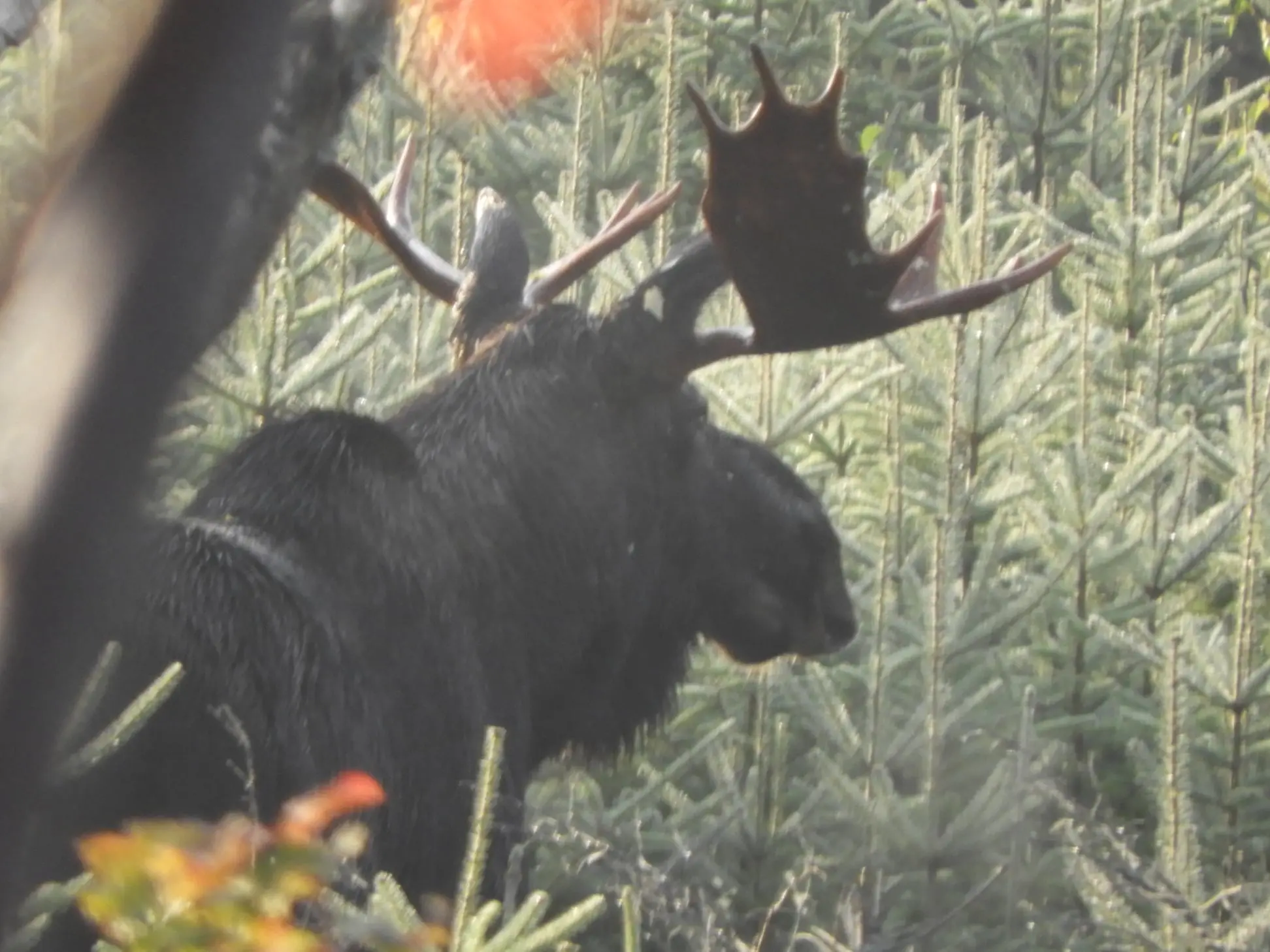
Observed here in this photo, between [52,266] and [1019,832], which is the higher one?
[1019,832]

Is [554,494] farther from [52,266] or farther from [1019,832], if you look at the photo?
[52,266]

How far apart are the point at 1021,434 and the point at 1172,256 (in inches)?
41.0

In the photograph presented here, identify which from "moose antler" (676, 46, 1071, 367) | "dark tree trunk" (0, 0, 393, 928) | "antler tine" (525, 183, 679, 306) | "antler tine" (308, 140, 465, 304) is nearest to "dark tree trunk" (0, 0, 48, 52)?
"dark tree trunk" (0, 0, 393, 928)

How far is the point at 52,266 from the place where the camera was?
84 centimetres

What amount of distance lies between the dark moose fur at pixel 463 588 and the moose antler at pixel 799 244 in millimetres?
214

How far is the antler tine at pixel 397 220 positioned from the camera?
12.6ft

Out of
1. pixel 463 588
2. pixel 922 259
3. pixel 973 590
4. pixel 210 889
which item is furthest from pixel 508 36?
pixel 210 889

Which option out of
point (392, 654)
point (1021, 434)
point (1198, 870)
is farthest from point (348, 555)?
point (1021, 434)

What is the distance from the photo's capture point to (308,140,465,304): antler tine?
3.83m

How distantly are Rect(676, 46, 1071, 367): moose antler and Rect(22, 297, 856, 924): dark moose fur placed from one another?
214 millimetres

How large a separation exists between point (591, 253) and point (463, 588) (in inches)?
38.5

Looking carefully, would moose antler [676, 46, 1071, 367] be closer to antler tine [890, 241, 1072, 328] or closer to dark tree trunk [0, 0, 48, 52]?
antler tine [890, 241, 1072, 328]

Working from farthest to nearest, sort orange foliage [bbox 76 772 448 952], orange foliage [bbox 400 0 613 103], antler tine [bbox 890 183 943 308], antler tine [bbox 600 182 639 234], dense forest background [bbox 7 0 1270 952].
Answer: orange foliage [bbox 400 0 613 103]
antler tine [bbox 600 182 639 234]
dense forest background [bbox 7 0 1270 952]
antler tine [bbox 890 183 943 308]
orange foliage [bbox 76 772 448 952]

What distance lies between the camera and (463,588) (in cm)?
343
